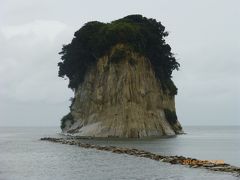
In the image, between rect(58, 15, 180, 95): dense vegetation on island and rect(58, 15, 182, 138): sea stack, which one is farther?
rect(58, 15, 180, 95): dense vegetation on island

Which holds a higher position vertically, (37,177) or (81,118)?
(81,118)


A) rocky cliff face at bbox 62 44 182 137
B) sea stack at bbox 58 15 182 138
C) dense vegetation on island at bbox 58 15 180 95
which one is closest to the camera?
rocky cliff face at bbox 62 44 182 137

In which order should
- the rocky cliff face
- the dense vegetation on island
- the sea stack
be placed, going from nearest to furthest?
the rocky cliff face → the sea stack → the dense vegetation on island

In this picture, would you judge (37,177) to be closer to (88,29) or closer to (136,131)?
(136,131)

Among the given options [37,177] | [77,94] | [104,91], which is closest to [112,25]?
[104,91]

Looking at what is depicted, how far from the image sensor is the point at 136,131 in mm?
117812

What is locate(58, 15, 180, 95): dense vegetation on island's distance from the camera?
122875 mm

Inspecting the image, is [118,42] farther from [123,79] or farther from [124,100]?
[124,100]

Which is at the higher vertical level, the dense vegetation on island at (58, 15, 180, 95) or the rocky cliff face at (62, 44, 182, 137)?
the dense vegetation on island at (58, 15, 180, 95)

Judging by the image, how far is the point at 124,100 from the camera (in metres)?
121

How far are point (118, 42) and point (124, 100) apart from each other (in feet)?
43.2

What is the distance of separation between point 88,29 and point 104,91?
16.0 m

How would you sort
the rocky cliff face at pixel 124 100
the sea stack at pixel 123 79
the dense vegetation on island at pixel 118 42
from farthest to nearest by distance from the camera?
the dense vegetation on island at pixel 118 42 < the sea stack at pixel 123 79 < the rocky cliff face at pixel 124 100

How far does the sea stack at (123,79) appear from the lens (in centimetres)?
12069
